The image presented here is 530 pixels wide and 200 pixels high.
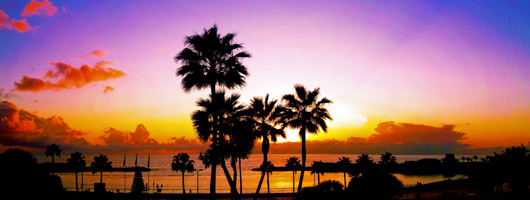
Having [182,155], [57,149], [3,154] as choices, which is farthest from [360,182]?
[57,149]

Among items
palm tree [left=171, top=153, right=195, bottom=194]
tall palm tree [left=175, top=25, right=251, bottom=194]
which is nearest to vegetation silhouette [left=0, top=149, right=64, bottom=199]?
tall palm tree [left=175, top=25, right=251, bottom=194]

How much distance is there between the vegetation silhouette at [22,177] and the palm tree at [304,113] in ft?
67.2

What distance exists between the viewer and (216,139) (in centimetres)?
2180

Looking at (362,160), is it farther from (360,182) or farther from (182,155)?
(360,182)

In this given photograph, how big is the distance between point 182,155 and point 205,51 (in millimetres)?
67121

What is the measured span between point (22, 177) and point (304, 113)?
74.6ft

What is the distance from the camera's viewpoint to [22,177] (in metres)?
14.8

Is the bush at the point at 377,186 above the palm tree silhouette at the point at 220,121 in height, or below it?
below

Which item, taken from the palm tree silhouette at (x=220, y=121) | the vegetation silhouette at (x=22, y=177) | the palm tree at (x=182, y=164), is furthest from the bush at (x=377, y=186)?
the palm tree at (x=182, y=164)

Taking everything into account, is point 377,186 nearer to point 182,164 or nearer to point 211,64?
point 211,64

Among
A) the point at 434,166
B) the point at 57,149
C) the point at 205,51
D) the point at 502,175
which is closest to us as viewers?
the point at 205,51

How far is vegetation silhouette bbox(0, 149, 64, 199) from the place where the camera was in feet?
46.7

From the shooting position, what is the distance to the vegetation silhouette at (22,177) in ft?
46.7

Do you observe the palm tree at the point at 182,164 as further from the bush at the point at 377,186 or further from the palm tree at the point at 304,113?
the bush at the point at 377,186
